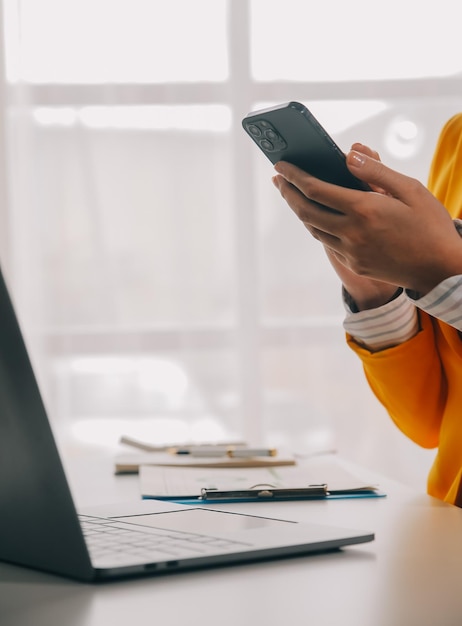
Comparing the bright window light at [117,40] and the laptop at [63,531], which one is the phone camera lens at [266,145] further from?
the bright window light at [117,40]

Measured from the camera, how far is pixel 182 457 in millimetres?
1229

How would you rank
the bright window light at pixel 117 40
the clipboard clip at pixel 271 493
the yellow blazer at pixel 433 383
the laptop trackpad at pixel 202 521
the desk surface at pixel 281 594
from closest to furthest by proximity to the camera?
the desk surface at pixel 281 594 < the laptop trackpad at pixel 202 521 < the clipboard clip at pixel 271 493 < the yellow blazer at pixel 433 383 < the bright window light at pixel 117 40

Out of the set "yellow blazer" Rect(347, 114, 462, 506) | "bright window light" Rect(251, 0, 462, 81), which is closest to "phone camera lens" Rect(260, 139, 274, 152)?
"yellow blazer" Rect(347, 114, 462, 506)

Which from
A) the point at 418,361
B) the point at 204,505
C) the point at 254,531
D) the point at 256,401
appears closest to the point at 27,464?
the point at 254,531

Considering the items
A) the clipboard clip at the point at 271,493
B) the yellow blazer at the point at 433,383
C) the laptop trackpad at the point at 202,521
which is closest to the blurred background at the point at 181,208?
the yellow blazer at the point at 433,383

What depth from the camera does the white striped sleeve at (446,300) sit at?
73cm

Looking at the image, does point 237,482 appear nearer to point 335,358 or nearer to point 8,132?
point 335,358

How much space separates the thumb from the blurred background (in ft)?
5.35

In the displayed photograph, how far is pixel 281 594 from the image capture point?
0.44 m

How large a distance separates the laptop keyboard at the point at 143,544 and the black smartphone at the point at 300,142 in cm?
34

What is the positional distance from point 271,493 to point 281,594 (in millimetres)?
390

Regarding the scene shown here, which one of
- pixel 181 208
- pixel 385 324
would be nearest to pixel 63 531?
pixel 385 324

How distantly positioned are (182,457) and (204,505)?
443 millimetres

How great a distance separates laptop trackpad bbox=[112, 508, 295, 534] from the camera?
57cm
